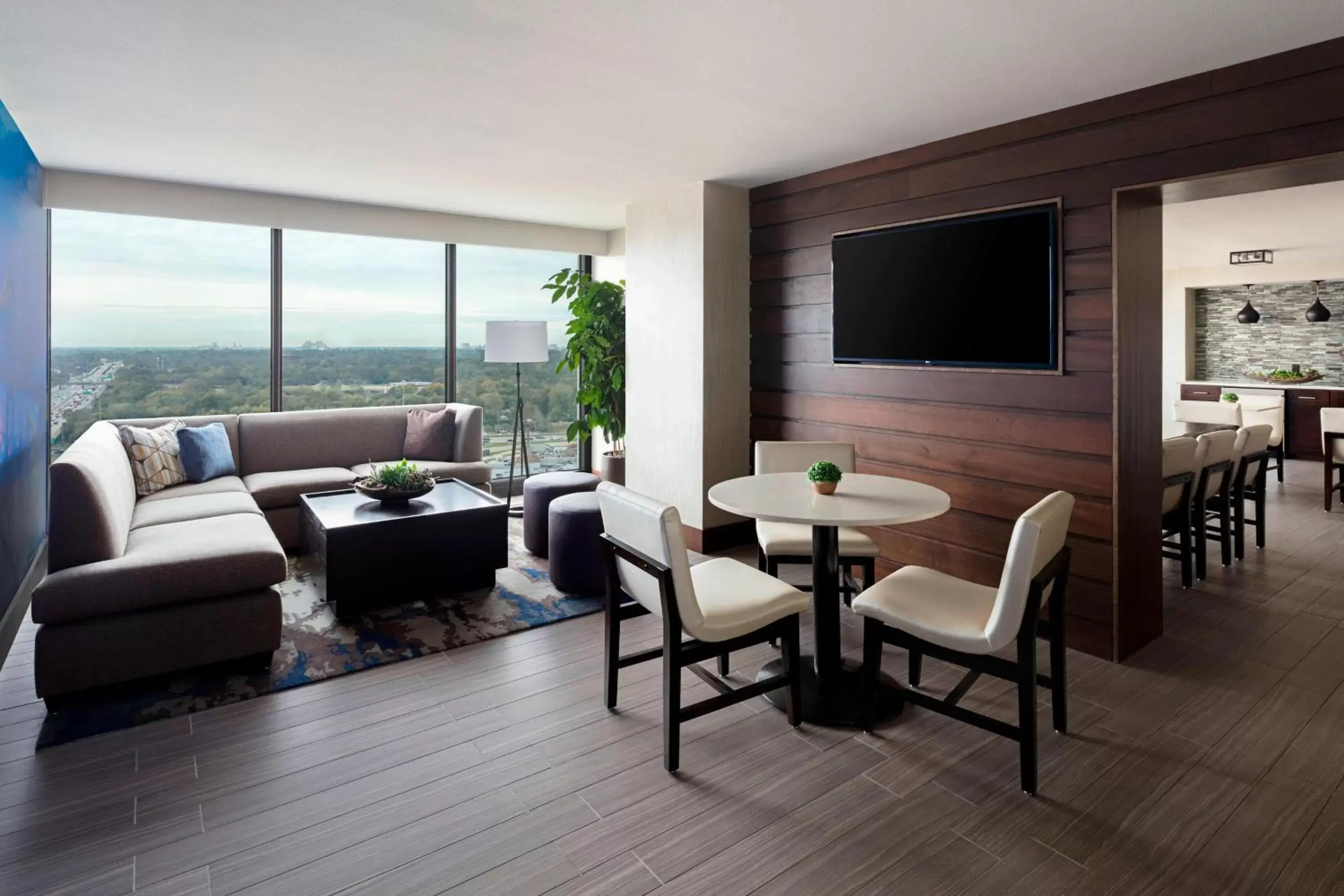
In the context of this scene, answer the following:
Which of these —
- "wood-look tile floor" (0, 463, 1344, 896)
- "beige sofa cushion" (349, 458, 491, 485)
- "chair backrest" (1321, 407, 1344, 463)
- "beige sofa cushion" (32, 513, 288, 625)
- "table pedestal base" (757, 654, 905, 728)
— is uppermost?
"chair backrest" (1321, 407, 1344, 463)

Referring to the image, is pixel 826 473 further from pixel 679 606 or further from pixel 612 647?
pixel 612 647

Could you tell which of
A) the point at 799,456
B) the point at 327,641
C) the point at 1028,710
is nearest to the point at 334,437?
the point at 327,641

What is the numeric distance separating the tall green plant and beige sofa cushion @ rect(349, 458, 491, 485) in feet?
3.57

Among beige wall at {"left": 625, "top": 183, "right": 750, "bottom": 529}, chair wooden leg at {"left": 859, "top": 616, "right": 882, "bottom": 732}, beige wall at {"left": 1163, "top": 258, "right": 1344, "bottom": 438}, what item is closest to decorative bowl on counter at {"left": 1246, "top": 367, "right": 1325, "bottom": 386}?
beige wall at {"left": 1163, "top": 258, "right": 1344, "bottom": 438}

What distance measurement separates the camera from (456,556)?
4160 millimetres

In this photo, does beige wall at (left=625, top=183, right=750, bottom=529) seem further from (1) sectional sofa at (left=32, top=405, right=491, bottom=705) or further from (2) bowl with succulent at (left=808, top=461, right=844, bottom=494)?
(1) sectional sofa at (left=32, top=405, right=491, bottom=705)

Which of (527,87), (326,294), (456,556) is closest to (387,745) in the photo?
(456,556)

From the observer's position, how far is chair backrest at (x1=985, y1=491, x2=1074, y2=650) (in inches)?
87.1

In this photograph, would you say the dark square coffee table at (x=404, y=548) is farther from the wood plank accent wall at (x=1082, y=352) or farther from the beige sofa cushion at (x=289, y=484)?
→ the wood plank accent wall at (x=1082, y=352)

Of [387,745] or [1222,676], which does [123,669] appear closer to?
[387,745]

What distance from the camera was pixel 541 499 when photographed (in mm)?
4941

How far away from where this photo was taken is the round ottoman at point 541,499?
4.94m

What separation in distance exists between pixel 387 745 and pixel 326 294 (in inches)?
181

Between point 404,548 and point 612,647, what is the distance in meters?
1.66
